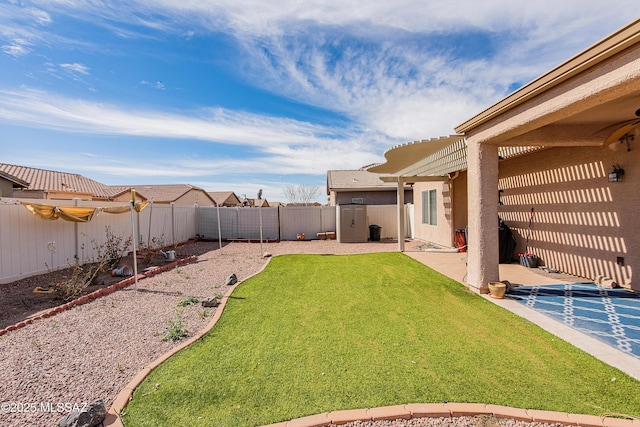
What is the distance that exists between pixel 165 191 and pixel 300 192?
2161 centimetres

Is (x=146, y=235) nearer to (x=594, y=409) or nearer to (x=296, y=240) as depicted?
(x=296, y=240)

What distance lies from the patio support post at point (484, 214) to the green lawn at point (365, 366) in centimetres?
62

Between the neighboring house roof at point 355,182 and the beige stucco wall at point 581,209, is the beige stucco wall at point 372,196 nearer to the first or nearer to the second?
the neighboring house roof at point 355,182

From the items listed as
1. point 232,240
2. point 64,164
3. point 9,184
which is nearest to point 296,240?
point 232,240

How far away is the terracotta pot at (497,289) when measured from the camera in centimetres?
545

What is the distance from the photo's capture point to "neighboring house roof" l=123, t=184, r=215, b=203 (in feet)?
118

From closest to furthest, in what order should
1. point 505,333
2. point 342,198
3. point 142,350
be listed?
point 142,350 → point 505,333 → point 342,198

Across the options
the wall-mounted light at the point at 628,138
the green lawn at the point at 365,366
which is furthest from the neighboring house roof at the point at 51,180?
the wall-mounted light at the point at 628,138

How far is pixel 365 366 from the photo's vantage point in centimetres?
322

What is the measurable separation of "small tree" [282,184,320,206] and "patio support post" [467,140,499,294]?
4543 centimetres

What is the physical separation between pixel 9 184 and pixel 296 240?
16800mm

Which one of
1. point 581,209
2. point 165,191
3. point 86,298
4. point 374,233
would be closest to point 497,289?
point 581,209

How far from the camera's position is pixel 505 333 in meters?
4.04

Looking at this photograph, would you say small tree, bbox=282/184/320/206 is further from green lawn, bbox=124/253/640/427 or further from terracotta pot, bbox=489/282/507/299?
green lawn, bbox=124/253/640/427
